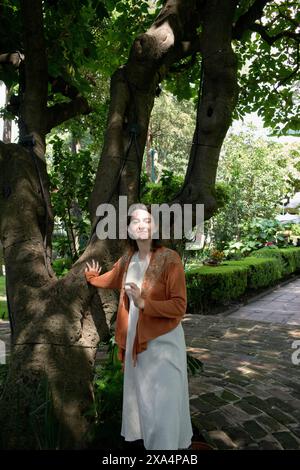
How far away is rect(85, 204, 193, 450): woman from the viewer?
8.88 feet

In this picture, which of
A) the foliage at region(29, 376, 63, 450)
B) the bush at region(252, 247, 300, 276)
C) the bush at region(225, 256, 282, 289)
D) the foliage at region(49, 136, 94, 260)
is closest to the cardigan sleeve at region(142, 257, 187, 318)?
the foliage at region(29, 376, 63, 450)

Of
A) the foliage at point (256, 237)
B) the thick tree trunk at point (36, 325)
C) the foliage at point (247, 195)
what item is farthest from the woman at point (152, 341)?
the foliage at point (247, 195)

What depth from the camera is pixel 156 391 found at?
8.99 ft

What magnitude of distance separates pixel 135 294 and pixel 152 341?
1.10 feet

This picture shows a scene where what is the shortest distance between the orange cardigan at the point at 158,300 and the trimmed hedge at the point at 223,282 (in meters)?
6.67

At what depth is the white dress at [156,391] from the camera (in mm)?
2715

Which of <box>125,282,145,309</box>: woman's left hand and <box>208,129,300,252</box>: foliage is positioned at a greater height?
<box>208,129,300,252</box>: foliage

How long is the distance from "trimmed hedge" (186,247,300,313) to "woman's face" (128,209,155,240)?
22.2 ft

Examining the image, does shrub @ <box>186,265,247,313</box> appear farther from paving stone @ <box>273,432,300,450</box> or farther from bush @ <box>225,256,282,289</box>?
paving stone @ <box>273,432,300,450</box>

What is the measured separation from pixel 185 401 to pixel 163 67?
100 inches

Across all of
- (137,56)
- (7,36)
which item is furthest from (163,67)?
(7,36)

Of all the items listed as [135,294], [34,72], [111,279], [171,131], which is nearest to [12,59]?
[34,72]

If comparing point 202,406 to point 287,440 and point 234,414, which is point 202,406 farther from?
point 287,440

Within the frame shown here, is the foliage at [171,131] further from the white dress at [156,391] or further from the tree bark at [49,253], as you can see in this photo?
the white dress at [156,391]
